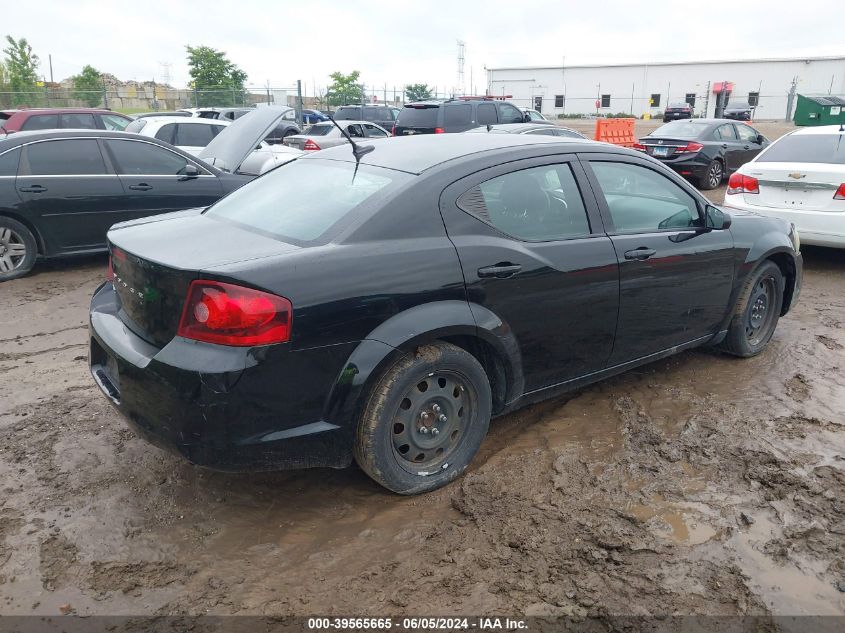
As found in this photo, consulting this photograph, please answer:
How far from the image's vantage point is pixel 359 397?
Answer: 2.86 m

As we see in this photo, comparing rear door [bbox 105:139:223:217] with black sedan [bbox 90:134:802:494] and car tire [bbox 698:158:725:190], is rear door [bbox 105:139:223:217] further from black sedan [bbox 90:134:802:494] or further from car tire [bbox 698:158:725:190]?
car tire [bbox 698:158:725:190]

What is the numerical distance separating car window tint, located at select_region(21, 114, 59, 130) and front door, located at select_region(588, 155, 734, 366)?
1229 cm

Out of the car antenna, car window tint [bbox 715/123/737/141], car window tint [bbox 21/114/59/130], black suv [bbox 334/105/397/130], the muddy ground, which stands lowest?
the muddy ground

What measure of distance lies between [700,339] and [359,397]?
2.65 metres

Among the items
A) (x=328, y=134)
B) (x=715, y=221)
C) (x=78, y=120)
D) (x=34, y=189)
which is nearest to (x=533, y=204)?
(x=715, y=221)

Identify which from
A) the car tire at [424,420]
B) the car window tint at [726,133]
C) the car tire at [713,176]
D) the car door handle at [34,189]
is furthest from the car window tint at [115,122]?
the car tire at [424,420]

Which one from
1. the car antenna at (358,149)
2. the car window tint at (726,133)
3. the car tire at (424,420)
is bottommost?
the car tire at (424,420)

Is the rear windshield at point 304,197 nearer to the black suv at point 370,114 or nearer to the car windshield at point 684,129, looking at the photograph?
the car windshield at point 684,129

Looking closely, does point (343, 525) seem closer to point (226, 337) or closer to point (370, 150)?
point (226, 337)

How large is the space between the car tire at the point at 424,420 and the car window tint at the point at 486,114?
1265 centimetres

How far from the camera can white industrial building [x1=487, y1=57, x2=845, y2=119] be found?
184ft

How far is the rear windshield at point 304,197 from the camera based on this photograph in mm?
3184

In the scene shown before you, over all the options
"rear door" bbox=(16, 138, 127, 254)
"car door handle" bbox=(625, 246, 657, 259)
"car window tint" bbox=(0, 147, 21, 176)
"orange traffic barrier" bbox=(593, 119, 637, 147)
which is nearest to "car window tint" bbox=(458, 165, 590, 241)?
"car door handle" bbox=(625, 246, 657, 259)

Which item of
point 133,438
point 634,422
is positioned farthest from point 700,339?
point 133,438
